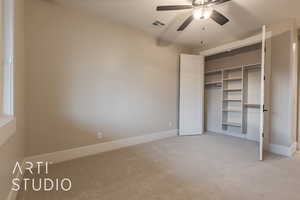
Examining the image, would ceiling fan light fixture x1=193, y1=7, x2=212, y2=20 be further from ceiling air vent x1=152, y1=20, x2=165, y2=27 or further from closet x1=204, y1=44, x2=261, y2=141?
closet x1=204, y1=44, x2=261, y2=141

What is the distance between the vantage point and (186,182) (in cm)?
229

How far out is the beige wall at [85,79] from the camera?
2.81m

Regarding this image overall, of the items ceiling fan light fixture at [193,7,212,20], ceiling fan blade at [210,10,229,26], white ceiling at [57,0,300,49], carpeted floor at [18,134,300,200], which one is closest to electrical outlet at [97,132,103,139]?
carpeted floor at [18,134,300,200]

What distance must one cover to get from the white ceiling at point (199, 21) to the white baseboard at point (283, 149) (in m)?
2.54

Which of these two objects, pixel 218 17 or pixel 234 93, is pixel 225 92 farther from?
pixel 218 17

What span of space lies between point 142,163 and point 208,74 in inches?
159

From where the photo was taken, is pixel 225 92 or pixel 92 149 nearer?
pixel 92 149

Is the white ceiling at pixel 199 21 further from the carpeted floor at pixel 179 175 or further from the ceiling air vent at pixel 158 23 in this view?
the carpeted floor at pixel 179 175

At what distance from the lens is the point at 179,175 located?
249 centimetres

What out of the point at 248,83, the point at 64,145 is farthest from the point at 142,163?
the point at 248,83

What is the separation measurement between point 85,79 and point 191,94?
3061 mm

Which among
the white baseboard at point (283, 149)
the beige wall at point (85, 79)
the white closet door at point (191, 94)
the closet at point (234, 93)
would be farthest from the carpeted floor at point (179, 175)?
the white closet door at point (191, 94)

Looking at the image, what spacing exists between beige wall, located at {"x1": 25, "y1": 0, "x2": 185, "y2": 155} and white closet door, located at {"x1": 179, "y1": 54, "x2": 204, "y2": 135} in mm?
704

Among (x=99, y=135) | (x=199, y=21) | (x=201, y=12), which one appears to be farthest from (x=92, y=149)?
(x=199, y=21)
